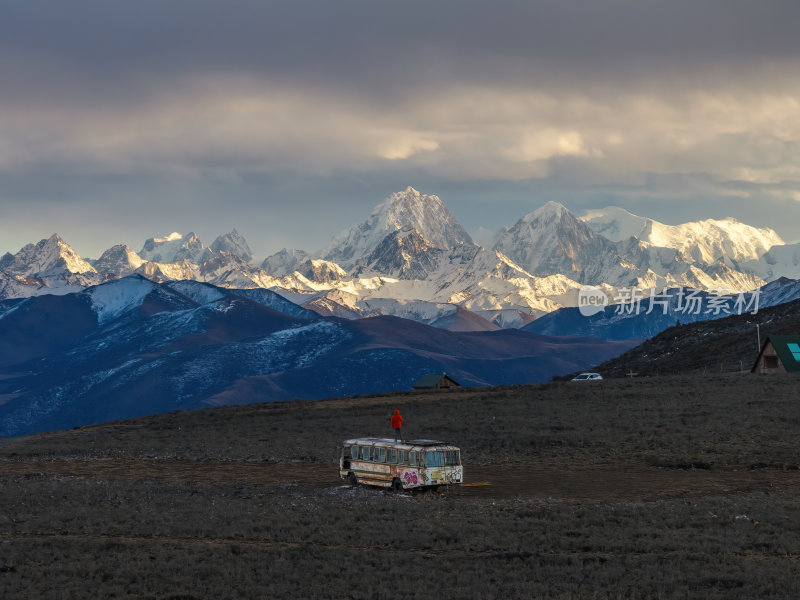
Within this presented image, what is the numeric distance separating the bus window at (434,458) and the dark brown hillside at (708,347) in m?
70.6

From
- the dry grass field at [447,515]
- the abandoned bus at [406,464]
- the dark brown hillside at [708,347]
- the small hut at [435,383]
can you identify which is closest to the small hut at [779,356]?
the dark brown hillside at [708,347]

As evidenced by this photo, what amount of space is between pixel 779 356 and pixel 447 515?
66.1 metres

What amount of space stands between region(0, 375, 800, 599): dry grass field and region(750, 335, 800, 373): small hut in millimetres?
17824

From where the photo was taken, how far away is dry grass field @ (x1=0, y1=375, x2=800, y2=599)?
84.9ft

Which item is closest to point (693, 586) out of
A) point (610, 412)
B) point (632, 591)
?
point (632, 591)

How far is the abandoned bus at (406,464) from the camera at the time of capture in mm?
42344

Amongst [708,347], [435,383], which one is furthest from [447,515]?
[708,347]

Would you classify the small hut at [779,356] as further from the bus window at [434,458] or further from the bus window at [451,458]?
the bus window at [434,458]

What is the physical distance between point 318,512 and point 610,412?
42.2m

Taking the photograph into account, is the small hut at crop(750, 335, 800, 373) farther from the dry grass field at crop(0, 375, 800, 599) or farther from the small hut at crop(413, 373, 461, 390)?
the small hut at crop(413, 373, 461, 390)

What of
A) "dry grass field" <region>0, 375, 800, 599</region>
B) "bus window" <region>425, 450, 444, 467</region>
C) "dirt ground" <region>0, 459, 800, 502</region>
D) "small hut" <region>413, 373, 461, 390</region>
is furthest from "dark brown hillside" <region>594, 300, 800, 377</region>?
"bus window" <region>425, 450, 444, 467</region>

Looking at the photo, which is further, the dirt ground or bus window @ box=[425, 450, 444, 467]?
the dirt ground

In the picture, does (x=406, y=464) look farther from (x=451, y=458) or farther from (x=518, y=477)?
(x=518, y=477)

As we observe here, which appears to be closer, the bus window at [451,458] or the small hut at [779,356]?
the bus window at [451,458]
